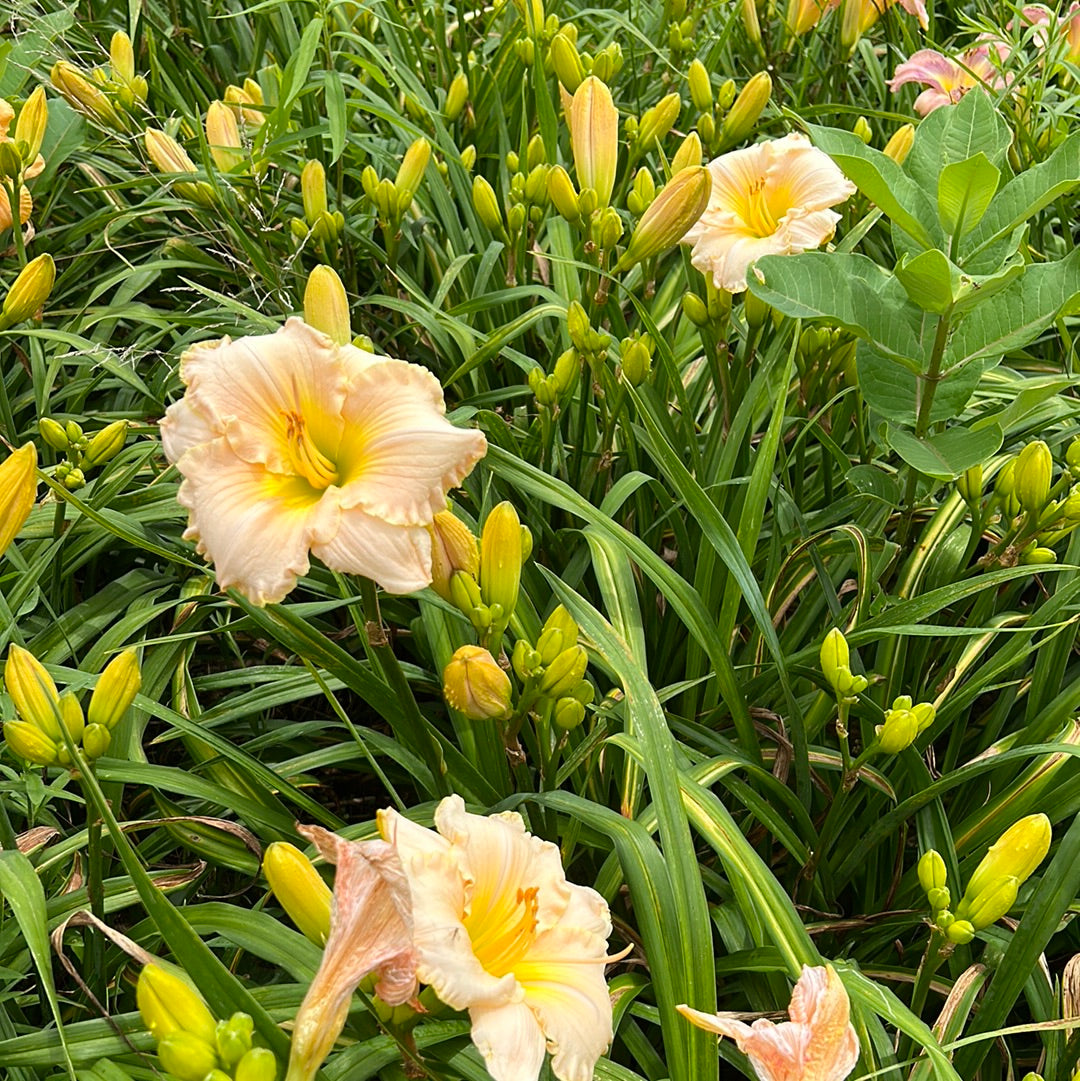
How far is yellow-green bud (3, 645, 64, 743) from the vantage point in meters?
0.80

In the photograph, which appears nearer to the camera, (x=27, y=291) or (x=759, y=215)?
(x=27, y=291)

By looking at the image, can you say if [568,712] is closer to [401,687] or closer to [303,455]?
[401,687]

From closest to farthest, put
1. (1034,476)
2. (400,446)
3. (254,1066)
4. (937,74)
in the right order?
(254,1066) → (400,446) → (1034,476) → (937,74)

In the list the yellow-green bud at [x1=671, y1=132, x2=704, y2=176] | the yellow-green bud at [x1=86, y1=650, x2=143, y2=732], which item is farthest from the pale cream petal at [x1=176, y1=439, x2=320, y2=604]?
the yellow-green bud at [x1=671, y1=132, x2=704, y2=176]

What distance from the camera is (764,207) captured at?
4.49 ft

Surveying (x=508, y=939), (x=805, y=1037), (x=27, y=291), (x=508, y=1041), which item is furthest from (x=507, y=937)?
(x=27, y=291)

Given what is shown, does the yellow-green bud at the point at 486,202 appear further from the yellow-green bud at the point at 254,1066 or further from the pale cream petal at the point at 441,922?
the yellow-green bud at the point at 254,1066

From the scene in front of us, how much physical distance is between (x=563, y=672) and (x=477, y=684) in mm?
80

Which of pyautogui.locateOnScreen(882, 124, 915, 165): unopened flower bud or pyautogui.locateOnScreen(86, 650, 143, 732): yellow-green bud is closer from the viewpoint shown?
pyautogui.locateOnScreen(86, 650, 143, 732): yellow-green bud

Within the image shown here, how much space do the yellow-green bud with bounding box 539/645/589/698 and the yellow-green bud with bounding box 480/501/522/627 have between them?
0.21ft

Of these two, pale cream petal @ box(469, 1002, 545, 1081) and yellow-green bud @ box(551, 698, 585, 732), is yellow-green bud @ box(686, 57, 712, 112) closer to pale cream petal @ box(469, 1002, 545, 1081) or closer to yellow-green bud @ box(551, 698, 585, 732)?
yellow-green bud @ box(551, 698, 585, 732)

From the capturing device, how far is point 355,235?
1.61 metres

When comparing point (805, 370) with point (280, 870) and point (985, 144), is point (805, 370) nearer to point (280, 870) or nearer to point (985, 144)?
point (985, 144)

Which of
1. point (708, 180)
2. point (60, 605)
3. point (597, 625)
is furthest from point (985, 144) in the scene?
point (60, 605)
